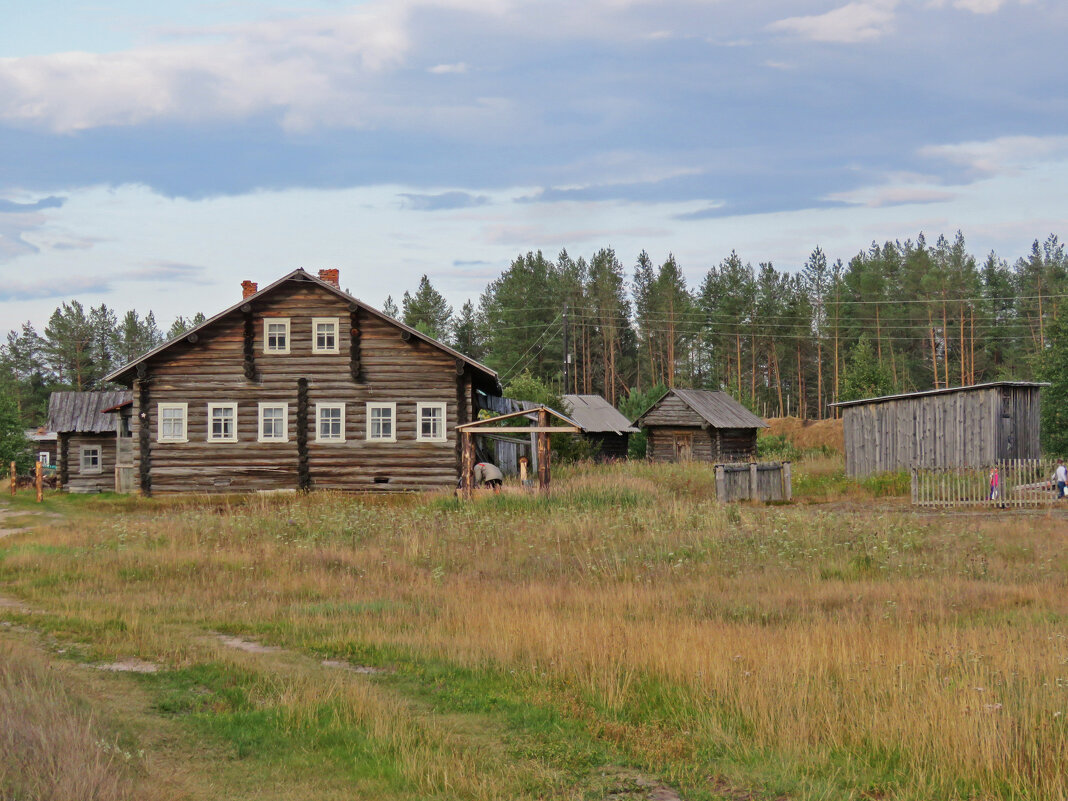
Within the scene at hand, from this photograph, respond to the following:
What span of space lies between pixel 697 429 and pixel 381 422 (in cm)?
2441

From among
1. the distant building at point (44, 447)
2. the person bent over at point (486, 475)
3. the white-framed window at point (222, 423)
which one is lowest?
the person bent over at point (486, 475)

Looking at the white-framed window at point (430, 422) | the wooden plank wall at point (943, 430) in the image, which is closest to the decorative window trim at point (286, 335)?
the white-framed window at point (430, 422)

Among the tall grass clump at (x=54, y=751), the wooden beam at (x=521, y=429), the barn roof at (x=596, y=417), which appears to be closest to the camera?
the tall grass clump at (x=54, y=751)

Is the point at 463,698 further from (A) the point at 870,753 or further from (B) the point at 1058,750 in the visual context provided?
(B) the point at 1058,750

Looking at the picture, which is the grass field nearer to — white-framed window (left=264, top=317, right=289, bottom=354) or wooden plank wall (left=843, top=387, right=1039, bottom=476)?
wooden plank wall (left=843, top=387, right=1039, bottom=476)

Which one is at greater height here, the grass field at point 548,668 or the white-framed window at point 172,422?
the white-framed window at point 172,422

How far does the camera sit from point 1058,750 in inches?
236

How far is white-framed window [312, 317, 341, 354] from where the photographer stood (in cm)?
3475

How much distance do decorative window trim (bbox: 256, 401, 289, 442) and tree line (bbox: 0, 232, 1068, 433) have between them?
48.1 m

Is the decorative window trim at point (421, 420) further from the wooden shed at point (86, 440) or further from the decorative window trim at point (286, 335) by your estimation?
the wooden shed at point (86, 440)

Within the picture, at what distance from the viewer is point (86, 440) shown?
48.7 m

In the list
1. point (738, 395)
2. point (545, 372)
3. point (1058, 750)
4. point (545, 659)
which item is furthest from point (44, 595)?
point (545, 372)

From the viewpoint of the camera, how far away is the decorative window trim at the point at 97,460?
4878 centimetres

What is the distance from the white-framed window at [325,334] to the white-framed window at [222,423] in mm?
3583
